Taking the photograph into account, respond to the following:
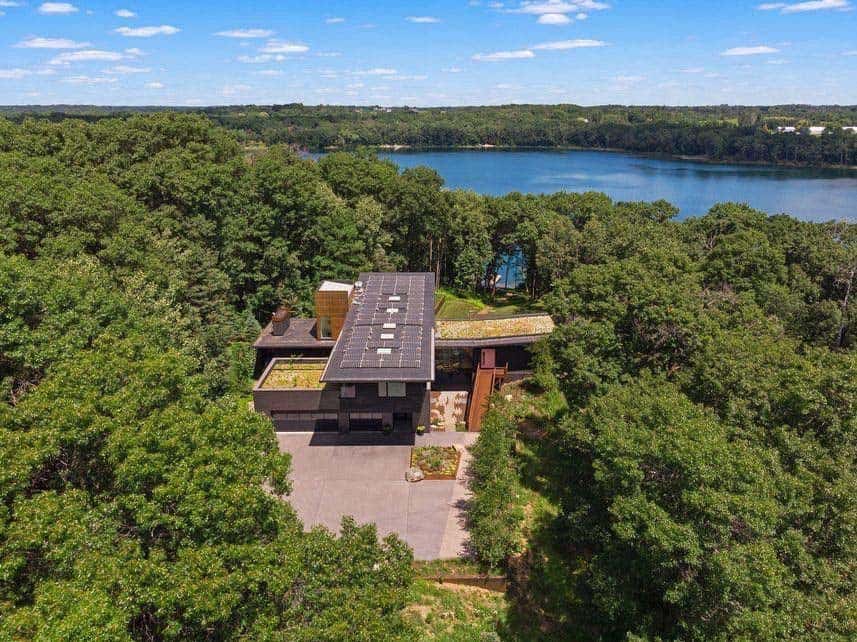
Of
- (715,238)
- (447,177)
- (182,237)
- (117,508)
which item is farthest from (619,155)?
(117,508)

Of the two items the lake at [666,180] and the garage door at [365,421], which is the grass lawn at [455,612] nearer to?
the garage door at [365,421]

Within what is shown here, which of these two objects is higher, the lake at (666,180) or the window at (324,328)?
the lake at (666,180)

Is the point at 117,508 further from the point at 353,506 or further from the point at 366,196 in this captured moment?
the point at 366,196

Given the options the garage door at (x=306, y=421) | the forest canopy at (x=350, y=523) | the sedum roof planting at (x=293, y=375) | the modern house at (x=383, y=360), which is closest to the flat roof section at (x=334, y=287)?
the modern house at (x=383, y=360)

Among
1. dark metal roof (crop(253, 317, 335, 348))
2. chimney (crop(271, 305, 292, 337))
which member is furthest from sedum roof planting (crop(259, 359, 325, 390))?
chimney (crop(271, 305, 292, 337))

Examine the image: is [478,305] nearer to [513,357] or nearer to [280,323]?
[513,357]

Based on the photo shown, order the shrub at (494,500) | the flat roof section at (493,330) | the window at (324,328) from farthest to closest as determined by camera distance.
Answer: the window at (324,328) → the flat roof section at (493,330) → the shrub at (494,500)
